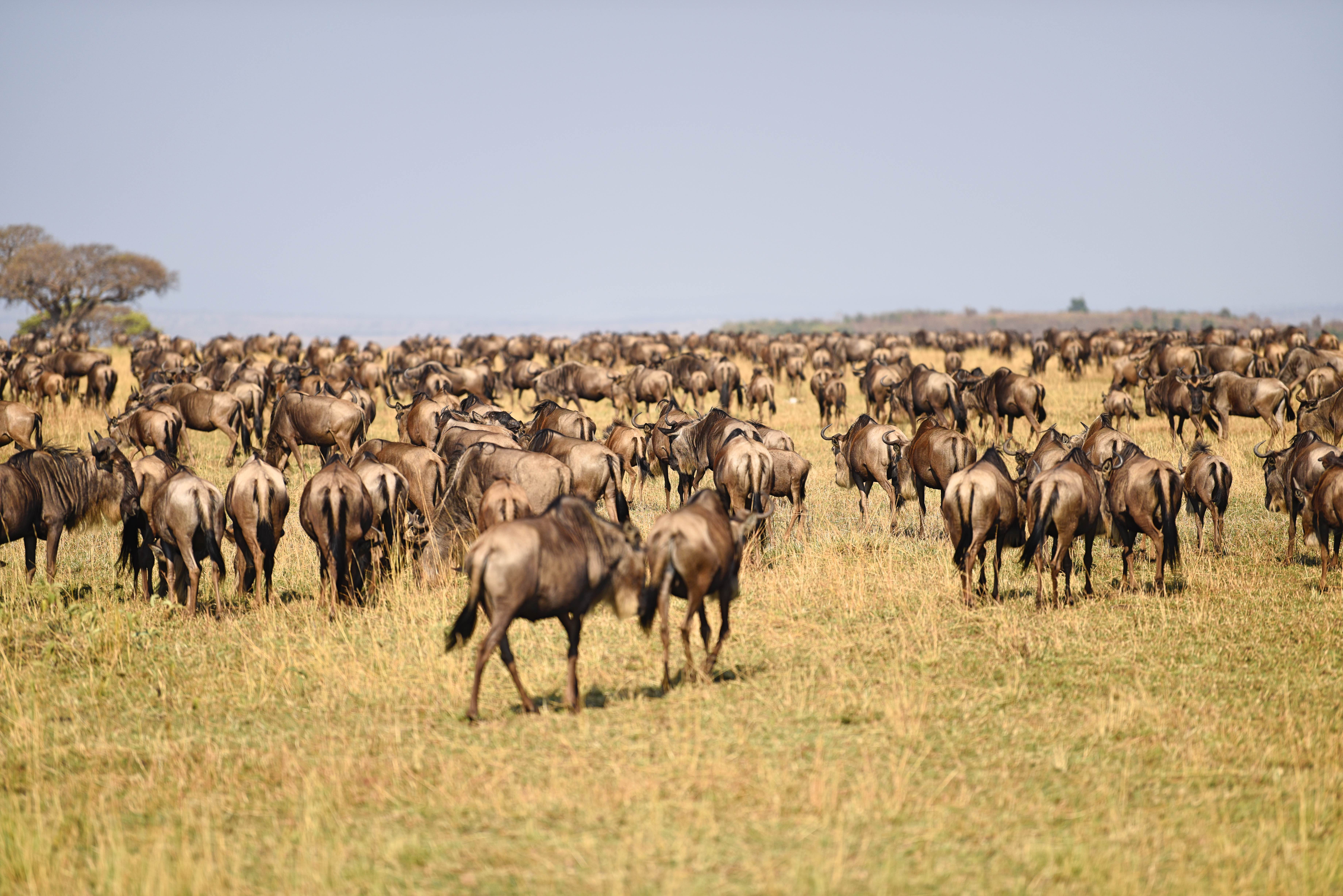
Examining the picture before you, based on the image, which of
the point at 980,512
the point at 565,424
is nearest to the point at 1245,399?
the point at 565,424

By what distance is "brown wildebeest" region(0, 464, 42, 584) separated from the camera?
32.6 ft

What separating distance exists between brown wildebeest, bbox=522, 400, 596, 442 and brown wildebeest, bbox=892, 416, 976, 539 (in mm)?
4460

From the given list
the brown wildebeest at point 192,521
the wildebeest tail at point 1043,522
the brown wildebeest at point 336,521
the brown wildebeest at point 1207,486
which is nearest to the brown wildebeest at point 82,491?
the brown wildebeest at point 192,521

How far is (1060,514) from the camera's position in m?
9.20

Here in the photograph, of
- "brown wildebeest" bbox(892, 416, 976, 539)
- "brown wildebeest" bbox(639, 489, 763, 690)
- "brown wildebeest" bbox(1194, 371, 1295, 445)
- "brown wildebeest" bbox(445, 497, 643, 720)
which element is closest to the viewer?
"brown wildebeest" bbox(445, 497, 643, 720)

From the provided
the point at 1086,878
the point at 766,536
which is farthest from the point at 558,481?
the point at 1086,878

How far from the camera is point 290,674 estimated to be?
25.3 feet

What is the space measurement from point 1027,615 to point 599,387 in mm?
18651

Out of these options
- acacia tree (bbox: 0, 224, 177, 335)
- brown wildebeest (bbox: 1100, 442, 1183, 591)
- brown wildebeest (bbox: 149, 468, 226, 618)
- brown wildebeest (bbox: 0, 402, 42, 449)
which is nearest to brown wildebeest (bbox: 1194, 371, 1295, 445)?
brown wildebeest (bbox: 1100, 442, 1183, 591)

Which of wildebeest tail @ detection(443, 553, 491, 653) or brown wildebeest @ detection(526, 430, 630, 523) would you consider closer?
wildebeest tail @ detection(443, 553, 491, 653)

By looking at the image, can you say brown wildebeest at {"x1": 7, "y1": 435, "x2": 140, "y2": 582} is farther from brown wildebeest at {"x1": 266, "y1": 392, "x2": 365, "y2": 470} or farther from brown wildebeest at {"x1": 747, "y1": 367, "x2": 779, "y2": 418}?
brown wildebeest at {"x1": 747, "y1": 367, "x2": 779, "y2": 418}

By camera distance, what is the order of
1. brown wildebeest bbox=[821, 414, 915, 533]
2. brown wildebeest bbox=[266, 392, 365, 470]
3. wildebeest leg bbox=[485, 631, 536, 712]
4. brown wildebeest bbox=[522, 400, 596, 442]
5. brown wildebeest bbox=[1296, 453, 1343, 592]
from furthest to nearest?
brown wildebeest bbox=[266, 392, 365, 470]
brown wildebeest bbox=[522, 400, 596, 442]
brown wildebeest bbox=[821, 414, 915, 533]
brown wildebeest bbox=[1296, 453, 1343, 592]
wildebeest leg bbox=[485, 631, 536, 712]

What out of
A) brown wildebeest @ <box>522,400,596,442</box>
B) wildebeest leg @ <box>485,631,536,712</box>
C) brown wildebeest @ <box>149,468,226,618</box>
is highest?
brown wildebeest @ <box>522,400,596,442</box>

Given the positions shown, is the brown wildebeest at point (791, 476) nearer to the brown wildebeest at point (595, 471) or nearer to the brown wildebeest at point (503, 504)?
the brown wildebeest at point (595, 471)
